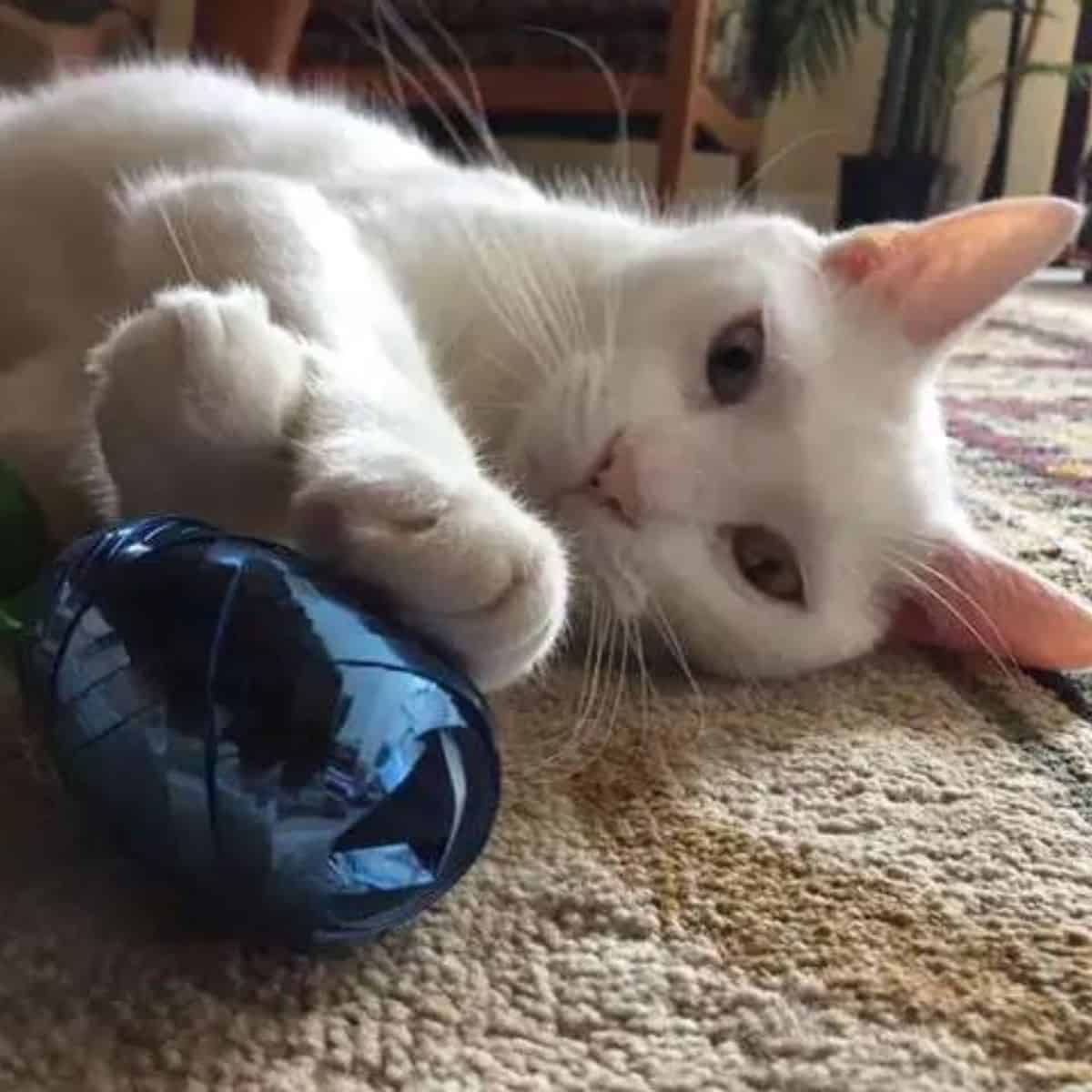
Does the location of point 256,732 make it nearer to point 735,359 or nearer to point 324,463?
point 324,463

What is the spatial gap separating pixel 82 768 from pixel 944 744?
1.64 ft

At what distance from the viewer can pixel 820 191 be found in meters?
5.06

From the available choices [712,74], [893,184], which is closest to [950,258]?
[712,74]

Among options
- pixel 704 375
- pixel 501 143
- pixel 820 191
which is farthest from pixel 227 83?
pixel 820 191

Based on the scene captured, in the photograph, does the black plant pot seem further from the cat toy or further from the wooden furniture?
the cat toy

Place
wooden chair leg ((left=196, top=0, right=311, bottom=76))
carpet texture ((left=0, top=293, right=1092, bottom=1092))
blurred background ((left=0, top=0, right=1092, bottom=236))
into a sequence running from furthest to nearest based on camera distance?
1. blurred background ((left=0, top=0, right=1092, bottom=236))
2. wooden chair leg ((left=196, top=0, right=311, bottom=76))
3. carpet texture ((left=0, top=293, right=1092, bottom=1092))

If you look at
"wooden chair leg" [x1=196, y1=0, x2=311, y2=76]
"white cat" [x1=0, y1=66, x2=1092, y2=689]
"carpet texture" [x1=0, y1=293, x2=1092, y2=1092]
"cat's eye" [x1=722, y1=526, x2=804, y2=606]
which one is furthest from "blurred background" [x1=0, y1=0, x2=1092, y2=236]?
"carpet texture" [x1=0, y1=293, x2=1092, y2=1092]

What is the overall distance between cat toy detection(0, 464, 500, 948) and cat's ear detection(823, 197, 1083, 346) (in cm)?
56

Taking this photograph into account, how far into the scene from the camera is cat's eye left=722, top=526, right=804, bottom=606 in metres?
0.99

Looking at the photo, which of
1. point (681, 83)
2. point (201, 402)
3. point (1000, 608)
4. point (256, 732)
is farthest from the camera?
point (681, 83)

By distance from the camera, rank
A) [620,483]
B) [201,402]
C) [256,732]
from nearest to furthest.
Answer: [256,732]
[201,402]
[620,483]

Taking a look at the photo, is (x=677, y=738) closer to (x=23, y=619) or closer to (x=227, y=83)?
(x=23, y=619)

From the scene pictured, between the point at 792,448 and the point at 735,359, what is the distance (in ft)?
0.19

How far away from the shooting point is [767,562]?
1.01 m
